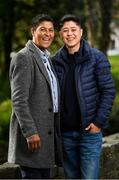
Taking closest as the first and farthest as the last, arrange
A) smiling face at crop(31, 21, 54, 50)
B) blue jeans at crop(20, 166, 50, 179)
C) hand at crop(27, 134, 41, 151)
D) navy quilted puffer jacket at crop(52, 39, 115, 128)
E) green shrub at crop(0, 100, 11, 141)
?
hand at crop(27, 134, 41, 151) → blue jeans at crop(20, 166, 50, 179) → smiling face at crop(31, 21, 54, 50) → navy quilted puffer jacket at crop(52, 39, 115, 128) → green shrub at crop(0, 100, 11, 141)

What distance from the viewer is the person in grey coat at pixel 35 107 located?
4.85 metres

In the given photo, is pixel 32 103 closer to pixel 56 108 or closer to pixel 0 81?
pixel 56 108

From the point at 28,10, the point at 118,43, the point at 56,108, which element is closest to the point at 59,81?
the point at 56,108

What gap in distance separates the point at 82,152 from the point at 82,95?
58cm

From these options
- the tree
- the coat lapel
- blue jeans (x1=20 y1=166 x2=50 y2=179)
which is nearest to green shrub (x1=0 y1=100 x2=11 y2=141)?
the tree

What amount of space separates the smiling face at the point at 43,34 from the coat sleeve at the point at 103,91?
1.84 feet

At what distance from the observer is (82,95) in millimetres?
5234

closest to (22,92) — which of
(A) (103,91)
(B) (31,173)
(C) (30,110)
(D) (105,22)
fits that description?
(C) (30,110)

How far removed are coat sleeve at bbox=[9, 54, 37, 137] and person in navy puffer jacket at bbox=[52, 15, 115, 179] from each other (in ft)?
1.69

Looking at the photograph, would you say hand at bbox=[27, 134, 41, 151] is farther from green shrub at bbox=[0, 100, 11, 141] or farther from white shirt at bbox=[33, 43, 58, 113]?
green shrub at bbox=[0, 100, 11, 141]

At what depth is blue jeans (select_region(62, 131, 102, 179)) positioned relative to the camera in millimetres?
5340

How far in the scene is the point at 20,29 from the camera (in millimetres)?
27562

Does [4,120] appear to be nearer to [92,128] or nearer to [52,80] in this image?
[92,128]

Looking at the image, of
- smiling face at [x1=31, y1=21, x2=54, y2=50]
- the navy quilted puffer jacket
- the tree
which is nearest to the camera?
smiling face at [x1=31, y1=21, x2=54, y2=50]
